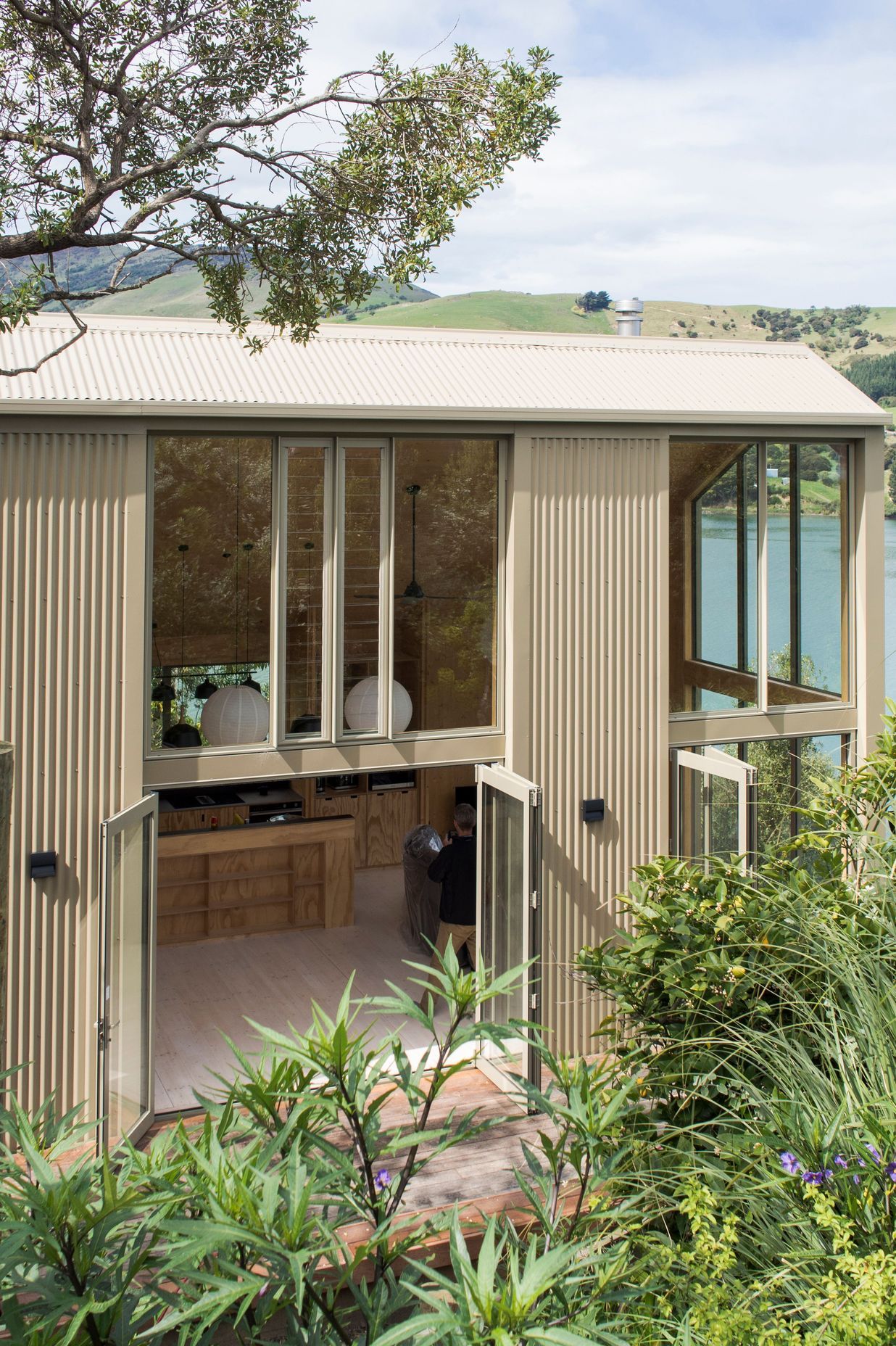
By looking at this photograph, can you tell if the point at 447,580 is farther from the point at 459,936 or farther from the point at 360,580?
the point at 459,936

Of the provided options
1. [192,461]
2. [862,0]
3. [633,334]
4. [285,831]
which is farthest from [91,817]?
[862,0]

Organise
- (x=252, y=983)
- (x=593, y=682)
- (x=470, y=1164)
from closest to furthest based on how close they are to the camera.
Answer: (x=470, y=1164) < (x=593, y=682) < (x=252, y=983)

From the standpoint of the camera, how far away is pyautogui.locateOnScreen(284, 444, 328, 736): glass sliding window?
7.42 metres

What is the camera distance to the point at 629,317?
11.6 meters

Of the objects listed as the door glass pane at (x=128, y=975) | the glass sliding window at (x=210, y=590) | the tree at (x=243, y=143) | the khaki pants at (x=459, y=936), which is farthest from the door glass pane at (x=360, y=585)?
the khaki pants at (x=459, y=936)

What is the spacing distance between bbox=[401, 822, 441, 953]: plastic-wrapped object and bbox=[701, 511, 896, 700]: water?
3026 millimetres

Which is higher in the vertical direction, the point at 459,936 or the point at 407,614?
the point at 407,614

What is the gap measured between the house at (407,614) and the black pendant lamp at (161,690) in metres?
0.02

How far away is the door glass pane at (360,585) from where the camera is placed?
7.57 m

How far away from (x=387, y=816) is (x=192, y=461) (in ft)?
21.3

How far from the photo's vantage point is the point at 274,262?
263 inches

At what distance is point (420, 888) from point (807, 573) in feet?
13.4

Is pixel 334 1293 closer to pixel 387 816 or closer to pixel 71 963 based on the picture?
pixel 71 963

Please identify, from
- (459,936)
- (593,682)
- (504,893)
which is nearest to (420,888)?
(459,936)
